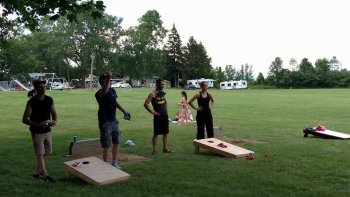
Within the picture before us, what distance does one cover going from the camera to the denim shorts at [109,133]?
908 cm

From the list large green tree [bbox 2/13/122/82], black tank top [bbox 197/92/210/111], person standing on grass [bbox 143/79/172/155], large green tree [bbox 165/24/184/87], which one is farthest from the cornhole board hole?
large green tree [bbox 165/24/184/87]

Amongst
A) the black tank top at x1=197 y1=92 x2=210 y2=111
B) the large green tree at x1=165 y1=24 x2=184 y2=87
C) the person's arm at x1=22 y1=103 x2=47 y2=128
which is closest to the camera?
the person's arm at x1=22 y1=103 x2=47 y2=128

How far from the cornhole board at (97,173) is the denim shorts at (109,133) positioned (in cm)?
54

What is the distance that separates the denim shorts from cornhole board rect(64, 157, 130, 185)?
0.54m

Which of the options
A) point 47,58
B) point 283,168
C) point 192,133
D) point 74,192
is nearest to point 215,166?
point 283,168

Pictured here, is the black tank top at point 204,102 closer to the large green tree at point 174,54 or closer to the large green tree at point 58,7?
the large green tree at point 58,7

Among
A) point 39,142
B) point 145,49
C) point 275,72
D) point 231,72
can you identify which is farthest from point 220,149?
point 231,72

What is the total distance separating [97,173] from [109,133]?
3.85 ft

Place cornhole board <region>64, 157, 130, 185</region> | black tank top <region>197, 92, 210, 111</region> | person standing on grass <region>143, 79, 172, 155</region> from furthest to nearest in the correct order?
black tank top <region>197, 92, 210, 111</region>
person standing on grass <region>143, 79, 172, 155</region>
cornhole board <region>64, 157, 130, 185</region>

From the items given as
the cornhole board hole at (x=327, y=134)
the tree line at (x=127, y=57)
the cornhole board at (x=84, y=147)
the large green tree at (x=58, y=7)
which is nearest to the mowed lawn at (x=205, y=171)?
the cornhole board hole at (x=327, y=134)

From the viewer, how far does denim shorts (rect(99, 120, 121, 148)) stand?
29.8 feet

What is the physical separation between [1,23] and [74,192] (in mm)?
11052

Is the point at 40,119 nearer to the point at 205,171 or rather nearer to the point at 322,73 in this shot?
the point at 205,171

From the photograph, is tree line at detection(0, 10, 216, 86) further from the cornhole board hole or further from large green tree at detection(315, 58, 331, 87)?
the cornhole board hole
